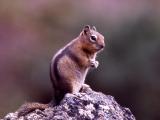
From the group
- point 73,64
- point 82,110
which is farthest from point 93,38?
point 82,110

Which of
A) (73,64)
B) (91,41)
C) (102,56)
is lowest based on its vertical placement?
(73,64)

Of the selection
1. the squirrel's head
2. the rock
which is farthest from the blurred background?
the rock

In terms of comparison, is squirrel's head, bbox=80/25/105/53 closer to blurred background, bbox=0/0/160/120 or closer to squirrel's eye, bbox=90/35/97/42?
squirrel's eye, bbox=90/35/97/42

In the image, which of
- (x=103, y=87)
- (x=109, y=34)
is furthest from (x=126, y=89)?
(x=109, y=34)

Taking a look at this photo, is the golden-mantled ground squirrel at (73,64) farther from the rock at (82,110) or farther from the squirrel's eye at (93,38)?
the rock at (82,110)

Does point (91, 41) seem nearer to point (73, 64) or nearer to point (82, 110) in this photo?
point (73, 64)

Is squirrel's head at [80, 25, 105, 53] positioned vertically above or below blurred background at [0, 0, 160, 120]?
below
